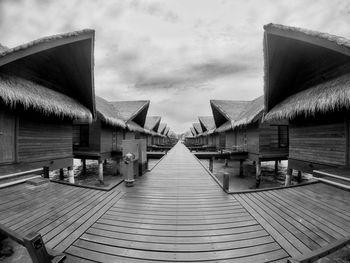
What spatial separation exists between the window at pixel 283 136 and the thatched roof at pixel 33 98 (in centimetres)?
1360

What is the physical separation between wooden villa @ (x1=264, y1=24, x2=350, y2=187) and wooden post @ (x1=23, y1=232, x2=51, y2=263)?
7.37 m

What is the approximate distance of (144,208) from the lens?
3.71m

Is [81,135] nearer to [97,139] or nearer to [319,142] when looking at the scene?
[97,139]

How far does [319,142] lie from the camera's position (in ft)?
22.0

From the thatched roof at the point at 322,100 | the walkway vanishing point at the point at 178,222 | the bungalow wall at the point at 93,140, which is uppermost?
the thatched roof at the point at 322,100

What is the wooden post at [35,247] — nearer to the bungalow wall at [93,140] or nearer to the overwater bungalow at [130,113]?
the bungalow wall at [93,140]

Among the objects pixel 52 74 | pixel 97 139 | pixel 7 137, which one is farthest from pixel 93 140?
pixel 7 137

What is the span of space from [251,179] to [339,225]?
12209mm

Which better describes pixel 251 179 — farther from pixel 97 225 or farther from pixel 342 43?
pixel 97 225

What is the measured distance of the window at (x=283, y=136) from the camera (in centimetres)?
1184

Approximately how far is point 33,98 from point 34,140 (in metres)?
2.16

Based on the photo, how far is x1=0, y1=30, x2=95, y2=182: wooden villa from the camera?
5625 millimetres

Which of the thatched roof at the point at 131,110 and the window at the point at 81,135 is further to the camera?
the thatched roof at the point at 131,110

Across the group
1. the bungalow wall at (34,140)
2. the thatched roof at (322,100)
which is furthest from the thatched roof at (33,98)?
the thatched roof at (322,100)
